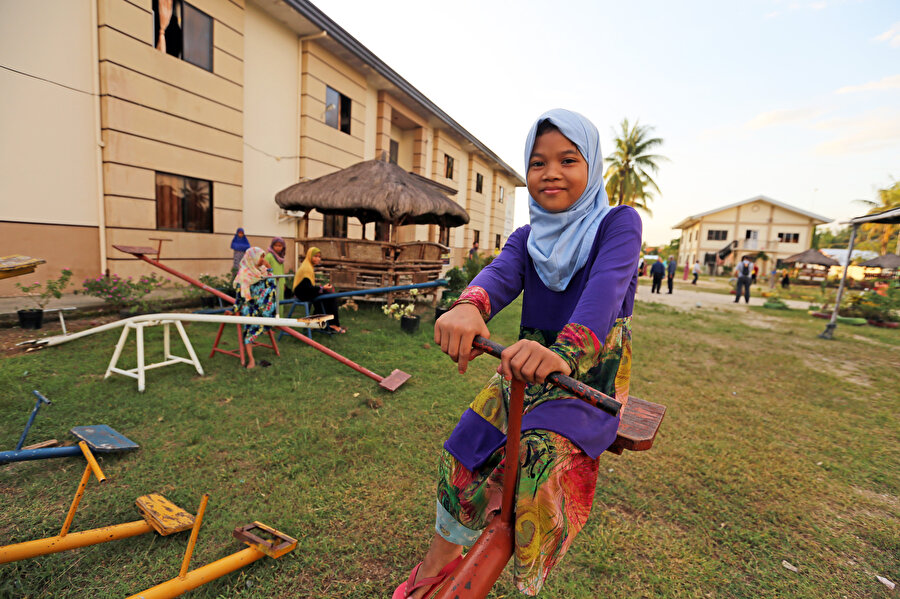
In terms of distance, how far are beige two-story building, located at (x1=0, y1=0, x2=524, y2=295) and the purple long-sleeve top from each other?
846cm

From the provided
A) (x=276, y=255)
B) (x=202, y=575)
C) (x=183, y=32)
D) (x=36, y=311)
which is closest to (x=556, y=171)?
(x=202, y=575)

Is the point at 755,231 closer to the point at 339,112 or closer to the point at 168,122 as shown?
the point at 339,112

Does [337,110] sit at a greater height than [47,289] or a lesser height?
greater

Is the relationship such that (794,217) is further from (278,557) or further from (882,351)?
(278,557)

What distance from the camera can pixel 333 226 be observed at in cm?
1265

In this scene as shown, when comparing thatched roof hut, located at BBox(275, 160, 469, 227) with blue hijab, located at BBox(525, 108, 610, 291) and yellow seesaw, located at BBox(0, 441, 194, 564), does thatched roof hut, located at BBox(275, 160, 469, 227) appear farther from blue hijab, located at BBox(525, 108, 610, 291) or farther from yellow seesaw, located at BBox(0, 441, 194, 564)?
blue hijab, located at BBox(525, 108, 610, 291)

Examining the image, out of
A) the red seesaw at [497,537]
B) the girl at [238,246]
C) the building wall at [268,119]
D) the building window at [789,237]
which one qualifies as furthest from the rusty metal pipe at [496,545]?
the building window at [789,237]

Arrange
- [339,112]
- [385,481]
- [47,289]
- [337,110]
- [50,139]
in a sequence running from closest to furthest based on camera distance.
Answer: [385,481] < [47,289] < [50,139] < [337,110] < [339,112]

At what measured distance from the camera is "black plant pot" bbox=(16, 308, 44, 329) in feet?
18.4

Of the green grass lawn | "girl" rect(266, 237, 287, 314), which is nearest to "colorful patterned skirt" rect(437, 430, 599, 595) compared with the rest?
the green grass lawn

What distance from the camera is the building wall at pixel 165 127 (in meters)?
7.11

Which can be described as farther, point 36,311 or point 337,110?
point 337,110

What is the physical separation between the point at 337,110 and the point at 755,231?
40.7 m

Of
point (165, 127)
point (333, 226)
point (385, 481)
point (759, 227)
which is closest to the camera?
point (385, 481)
